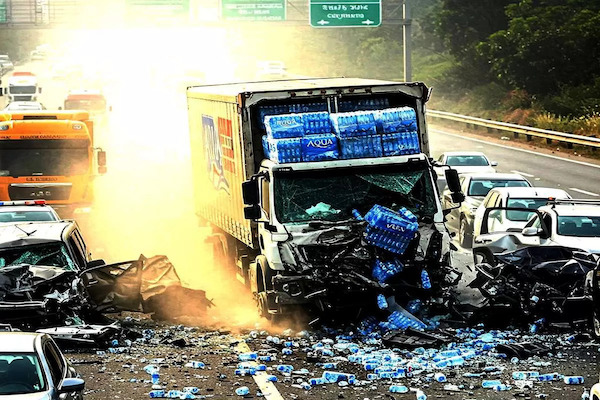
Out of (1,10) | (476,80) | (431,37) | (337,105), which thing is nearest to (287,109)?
(337,105)

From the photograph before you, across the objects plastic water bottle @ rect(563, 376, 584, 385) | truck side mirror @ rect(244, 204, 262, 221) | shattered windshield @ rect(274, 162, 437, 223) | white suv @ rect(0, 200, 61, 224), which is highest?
shattered windshield @ rect(274, 162, 437, 223)

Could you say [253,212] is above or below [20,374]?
above

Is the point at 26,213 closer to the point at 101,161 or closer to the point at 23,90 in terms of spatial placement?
the point at 101,161

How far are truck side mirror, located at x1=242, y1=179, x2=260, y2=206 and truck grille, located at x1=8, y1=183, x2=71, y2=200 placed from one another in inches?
549

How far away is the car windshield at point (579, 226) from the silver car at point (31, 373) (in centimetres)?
1014

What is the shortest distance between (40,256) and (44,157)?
44.9 feet

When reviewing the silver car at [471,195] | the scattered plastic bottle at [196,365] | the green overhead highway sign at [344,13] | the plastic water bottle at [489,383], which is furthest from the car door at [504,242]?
the green overhead highway sign at [344,13]

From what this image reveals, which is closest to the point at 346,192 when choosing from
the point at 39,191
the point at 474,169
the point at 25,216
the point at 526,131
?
the point at 25,216

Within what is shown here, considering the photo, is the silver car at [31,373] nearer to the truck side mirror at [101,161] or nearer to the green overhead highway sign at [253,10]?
the truck side mirror at [101,161]

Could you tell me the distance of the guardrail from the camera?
1734 inches

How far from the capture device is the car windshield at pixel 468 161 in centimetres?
3400

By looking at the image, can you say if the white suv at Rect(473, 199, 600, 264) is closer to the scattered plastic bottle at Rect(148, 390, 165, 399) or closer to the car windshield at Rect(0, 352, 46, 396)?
the scattered plastic bottle at Rect(148, 390, 165, 399)

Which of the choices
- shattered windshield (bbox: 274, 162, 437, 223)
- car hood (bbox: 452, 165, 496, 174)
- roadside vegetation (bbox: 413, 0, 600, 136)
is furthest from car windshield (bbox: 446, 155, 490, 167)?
shattered windshield (bbox: 274, 162, 437, 223)

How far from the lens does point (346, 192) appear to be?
16719 millimetres
